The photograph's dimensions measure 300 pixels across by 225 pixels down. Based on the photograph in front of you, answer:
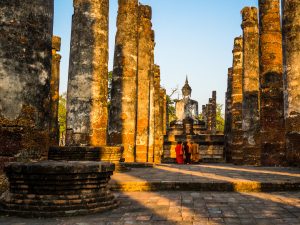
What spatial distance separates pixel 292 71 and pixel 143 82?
6.09 m

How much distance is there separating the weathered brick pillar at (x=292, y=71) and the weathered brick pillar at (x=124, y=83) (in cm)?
531

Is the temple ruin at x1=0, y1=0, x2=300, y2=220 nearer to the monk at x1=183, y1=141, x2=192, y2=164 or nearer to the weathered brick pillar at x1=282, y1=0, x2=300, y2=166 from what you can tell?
the weathered brick pillar at x1=282, y1=0, x2=300, y2=166

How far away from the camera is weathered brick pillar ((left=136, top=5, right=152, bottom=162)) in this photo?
14008 mm

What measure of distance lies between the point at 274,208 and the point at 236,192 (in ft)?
5.69

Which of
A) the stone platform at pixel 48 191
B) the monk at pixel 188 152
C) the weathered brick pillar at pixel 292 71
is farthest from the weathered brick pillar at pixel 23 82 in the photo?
the monk at pixel 188 152

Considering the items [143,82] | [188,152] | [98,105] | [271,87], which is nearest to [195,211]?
[98,105]

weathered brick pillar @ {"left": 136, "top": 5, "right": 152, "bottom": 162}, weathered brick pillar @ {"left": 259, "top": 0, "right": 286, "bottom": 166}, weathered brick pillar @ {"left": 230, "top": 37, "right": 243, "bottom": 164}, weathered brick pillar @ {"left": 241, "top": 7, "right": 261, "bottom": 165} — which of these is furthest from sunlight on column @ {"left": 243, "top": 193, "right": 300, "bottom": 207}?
weathered brick pillar @ {"left": 230, "top": 37, "right": 243, "bottom": 164}

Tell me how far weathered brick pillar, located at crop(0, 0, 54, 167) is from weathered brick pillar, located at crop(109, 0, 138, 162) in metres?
7.63

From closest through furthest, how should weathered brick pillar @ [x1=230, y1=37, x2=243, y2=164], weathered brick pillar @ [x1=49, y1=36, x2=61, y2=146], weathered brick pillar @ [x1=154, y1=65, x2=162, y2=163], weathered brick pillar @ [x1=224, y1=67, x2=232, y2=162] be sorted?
weathered brick pillar @ [x1=49, y1=36, x2=61, y2=146]
weathered brick pillar @ [x1=154, y1=65, x2=162, y2=163]
weathered brick pillar @ [x1=230, y1=37, x2=243, y2=164]
weathered brick pillar @ [x1=224, y1=67, x2=232, y2=162]

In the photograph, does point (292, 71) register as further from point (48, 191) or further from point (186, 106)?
point (186, 106)

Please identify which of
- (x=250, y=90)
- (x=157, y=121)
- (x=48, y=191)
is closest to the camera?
(x=48, y=191)

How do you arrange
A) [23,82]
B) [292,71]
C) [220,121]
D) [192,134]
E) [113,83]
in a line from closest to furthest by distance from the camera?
[23,82], [292,71], [113,83], [192,134], [220,121]

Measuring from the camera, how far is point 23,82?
489cm

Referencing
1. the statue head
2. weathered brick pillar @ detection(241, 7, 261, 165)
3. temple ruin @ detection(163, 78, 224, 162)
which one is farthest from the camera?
the statue head
